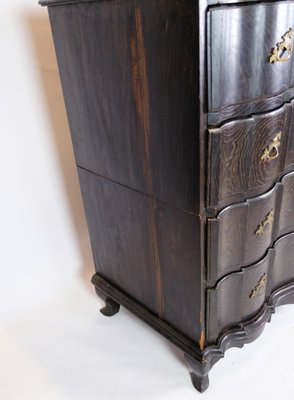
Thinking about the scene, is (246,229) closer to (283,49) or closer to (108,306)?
(283,49)

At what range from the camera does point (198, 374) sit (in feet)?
3.60

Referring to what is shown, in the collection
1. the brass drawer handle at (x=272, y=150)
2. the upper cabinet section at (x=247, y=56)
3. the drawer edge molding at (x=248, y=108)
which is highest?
the upper cabinet section at (x=247, y=56)

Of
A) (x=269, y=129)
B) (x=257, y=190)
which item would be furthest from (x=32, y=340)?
(x=269, y=129)

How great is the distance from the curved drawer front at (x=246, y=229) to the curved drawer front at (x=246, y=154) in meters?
0.04

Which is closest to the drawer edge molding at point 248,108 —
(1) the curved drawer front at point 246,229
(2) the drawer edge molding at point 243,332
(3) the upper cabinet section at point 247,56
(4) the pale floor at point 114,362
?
(3) the upper cabinet section at point 247,56

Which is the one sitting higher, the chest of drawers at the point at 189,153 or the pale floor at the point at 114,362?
the chest of drawers at the point at 189,153

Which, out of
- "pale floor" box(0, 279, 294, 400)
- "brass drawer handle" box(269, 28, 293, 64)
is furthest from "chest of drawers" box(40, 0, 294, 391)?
"pale floor" box(0, 279, 294, 400)

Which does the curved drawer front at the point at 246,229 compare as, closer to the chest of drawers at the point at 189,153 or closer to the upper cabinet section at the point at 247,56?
the chest of drawers at the point at 189,153

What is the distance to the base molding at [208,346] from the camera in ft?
3.51

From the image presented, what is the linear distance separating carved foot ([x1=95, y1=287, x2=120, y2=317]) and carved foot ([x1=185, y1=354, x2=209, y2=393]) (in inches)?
15.8

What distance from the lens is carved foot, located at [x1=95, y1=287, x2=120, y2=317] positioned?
4.57 feet

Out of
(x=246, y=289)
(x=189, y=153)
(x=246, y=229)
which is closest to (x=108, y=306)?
(x=246, y=289)

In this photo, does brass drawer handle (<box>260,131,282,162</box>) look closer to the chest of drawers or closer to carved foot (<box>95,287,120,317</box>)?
the chest of drawers

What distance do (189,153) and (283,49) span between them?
296 mm
